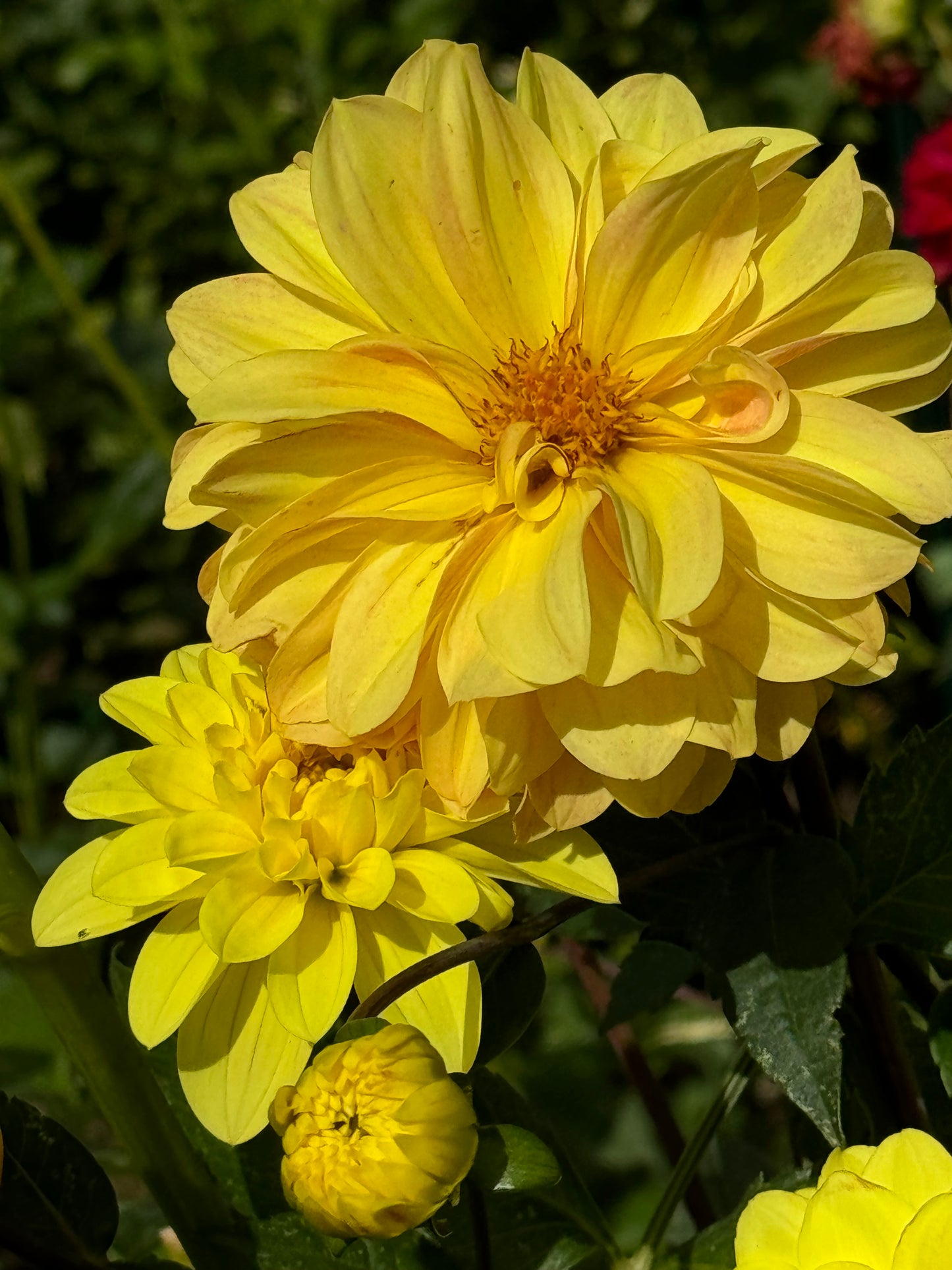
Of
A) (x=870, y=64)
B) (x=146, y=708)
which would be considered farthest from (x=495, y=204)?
(x=870, y=64)

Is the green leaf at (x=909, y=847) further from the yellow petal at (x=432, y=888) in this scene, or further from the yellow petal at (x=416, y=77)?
the yellow petal at (x=416, y=77)

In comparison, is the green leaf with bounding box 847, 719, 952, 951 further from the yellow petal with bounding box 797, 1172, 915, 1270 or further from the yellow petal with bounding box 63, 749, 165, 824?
the yellow petal with bounding box 63, 749, 165, 824

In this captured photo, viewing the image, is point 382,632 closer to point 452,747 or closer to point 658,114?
point 452,747

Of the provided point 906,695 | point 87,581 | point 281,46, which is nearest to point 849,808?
point 906,695

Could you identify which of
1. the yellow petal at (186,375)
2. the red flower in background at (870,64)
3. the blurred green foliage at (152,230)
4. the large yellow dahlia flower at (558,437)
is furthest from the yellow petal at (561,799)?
the red flower in background at (870,64)

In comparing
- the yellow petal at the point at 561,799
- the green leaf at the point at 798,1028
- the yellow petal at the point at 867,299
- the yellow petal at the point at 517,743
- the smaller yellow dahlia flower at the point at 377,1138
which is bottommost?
the green leaf at the point at 798,1028

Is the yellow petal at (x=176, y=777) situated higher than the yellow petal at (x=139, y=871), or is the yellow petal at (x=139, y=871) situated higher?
the yellow petal at (x=176, y=777)

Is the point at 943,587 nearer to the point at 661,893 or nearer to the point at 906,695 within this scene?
the point at 906,695

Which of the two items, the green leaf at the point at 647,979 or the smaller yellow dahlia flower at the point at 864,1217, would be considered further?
the green leaf at the point at 647,979
